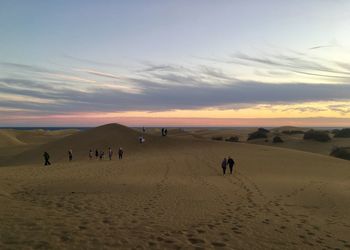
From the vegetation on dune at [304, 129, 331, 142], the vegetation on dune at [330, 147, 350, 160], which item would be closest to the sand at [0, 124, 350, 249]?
the vegetation on dune at [330, 147, 350, 160]

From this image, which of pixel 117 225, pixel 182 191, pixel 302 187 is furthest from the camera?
pixel 302 187

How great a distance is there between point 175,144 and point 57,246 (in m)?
38.0

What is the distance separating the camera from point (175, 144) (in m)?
45.1

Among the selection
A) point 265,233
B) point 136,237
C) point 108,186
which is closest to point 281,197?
point 265,233

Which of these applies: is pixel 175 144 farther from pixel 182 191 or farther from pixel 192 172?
pixel 182 191

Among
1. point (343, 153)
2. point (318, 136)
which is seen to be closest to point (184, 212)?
point (343, 153)

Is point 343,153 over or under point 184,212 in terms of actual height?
under

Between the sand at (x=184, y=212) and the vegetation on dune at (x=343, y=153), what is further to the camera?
the vegetation on dune at (x=343, y=153)

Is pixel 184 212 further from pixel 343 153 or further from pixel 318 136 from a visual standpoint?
pixel 318 136

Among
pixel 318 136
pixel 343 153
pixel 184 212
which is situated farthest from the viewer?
pixel 318 136

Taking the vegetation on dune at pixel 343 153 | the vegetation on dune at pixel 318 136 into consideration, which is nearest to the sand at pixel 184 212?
the vegetation on dune at pixel 343 153

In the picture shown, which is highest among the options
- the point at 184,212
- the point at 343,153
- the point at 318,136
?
the point at 318,136

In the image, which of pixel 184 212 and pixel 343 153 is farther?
pixel 343 153

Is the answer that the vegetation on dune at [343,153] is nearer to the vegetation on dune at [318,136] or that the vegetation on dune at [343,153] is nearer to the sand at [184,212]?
the vegetation on dune at [318,136]
